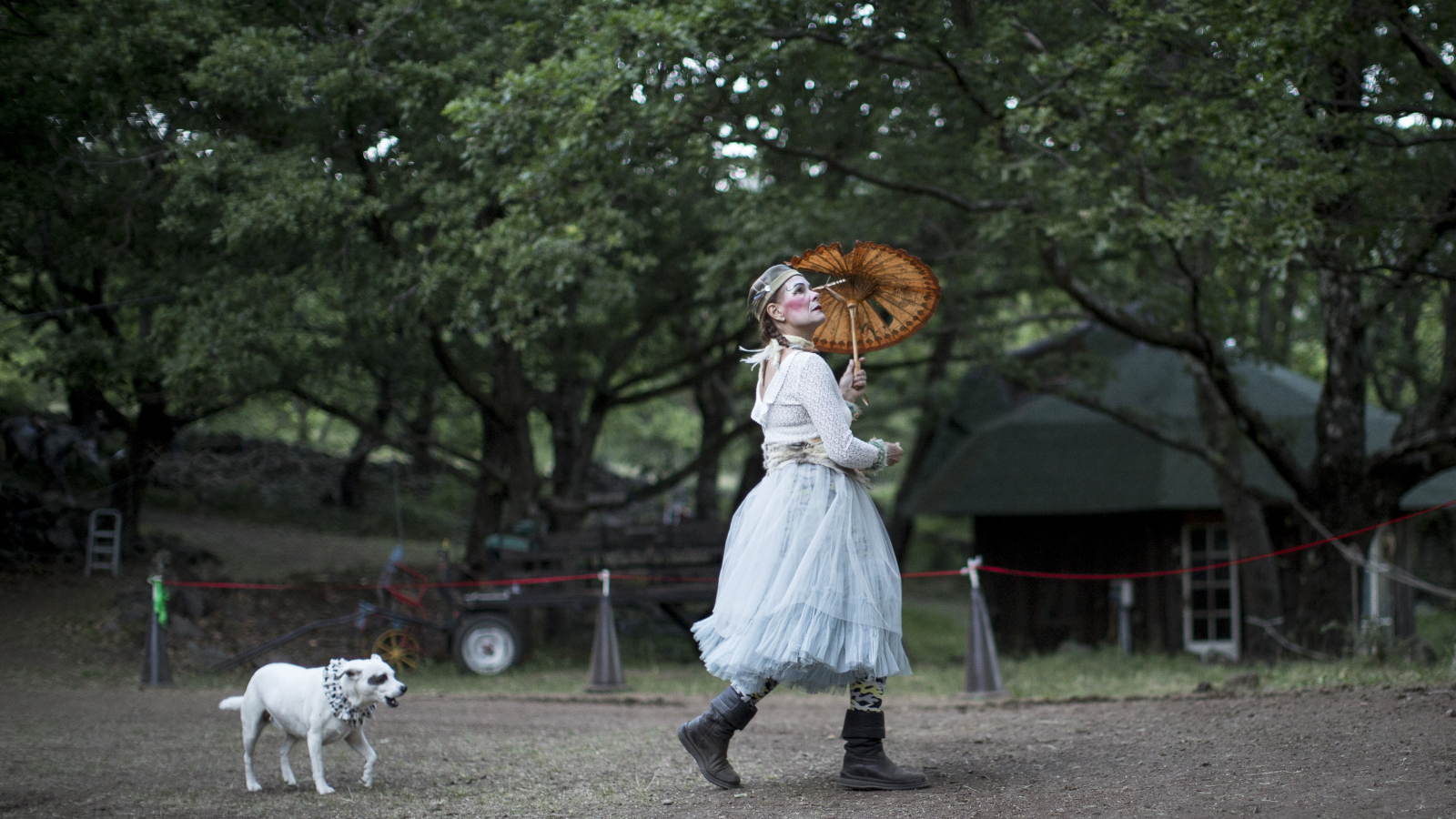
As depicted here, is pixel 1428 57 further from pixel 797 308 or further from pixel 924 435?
pixel 924 435

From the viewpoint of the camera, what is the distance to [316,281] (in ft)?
36.0

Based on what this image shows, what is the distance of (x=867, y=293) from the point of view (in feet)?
16.6

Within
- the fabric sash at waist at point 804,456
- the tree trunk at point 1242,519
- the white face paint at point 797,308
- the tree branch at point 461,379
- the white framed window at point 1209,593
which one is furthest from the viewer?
the white framed window at point 1209,593

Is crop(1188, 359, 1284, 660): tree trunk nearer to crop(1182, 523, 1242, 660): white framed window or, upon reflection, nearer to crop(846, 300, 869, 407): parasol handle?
crop(1182, 523, 1242, 660): white framed window

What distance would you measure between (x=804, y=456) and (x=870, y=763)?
123 cm

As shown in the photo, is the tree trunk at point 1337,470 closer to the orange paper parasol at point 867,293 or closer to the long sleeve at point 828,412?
the orange paper parasol at point 867,293

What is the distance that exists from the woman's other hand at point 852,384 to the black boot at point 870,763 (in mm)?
1304

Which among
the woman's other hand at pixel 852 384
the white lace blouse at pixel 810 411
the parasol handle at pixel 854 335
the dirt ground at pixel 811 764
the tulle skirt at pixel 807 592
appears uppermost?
the parasol handle at pixel 854 335

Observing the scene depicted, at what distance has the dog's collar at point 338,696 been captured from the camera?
491cm

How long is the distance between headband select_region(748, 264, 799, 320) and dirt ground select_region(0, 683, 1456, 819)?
78.1 inches

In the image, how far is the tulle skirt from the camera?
14.0 feet

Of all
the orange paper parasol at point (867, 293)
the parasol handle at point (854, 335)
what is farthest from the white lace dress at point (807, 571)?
the orange paper parasol at point (867, 293)

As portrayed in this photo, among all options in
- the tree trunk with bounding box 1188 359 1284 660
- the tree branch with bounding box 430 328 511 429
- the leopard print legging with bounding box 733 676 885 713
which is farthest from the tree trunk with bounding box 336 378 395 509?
the leopard print legging with bounding box 733 676 885 713

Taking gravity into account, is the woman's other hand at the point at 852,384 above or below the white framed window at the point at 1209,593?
above
